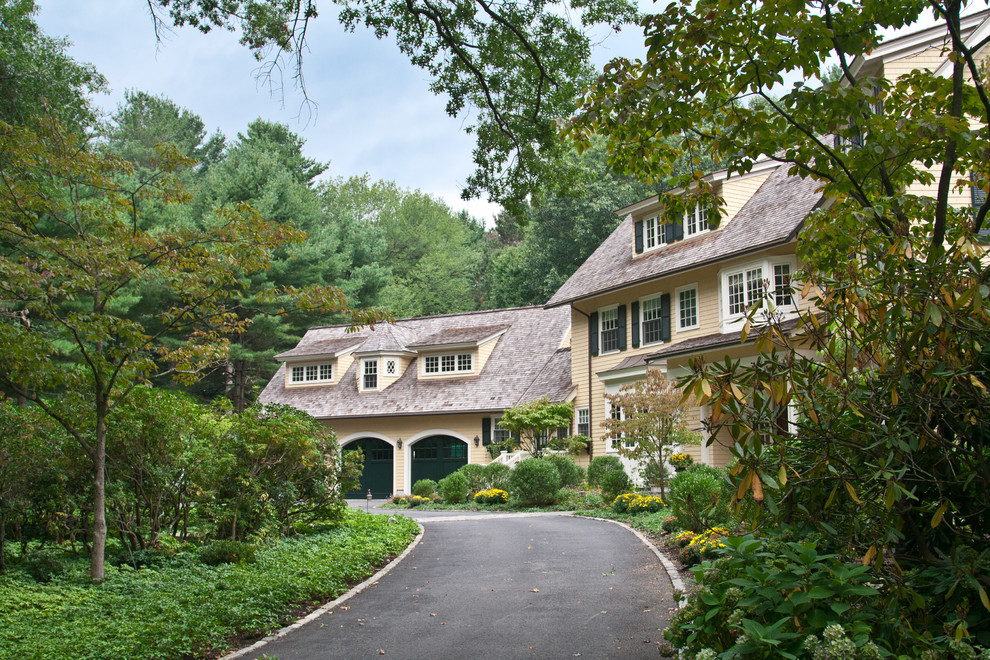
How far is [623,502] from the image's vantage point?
58.6 feet

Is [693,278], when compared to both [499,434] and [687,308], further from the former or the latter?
[499,434]

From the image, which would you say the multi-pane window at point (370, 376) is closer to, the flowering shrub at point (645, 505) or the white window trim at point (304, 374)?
the white window trim at point (304, 374)

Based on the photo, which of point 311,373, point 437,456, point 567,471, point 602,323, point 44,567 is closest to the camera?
point 44,567

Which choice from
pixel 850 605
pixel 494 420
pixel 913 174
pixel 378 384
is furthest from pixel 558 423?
pixel 850 605

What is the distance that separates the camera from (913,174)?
6211mm

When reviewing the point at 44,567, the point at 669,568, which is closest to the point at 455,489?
the point at 669,568

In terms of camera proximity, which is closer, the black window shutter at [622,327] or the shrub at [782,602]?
the shrub at [782,602]

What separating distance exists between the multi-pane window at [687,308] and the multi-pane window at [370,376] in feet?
50.4

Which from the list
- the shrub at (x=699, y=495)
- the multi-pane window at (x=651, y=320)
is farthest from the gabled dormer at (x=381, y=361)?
the shrub at (x=699, y=495)

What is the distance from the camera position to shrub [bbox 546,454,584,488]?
23578 mm

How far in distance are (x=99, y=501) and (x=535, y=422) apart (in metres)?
17.4

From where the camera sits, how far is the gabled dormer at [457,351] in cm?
3269

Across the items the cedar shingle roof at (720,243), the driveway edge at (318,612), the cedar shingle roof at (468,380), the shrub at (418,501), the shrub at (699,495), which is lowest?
the shrub at (418,501)

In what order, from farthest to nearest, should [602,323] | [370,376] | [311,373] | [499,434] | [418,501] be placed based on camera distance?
1. [311,373]
2. [370,376]
3. [499,434]
4. [602,323]
5. [418,501]
